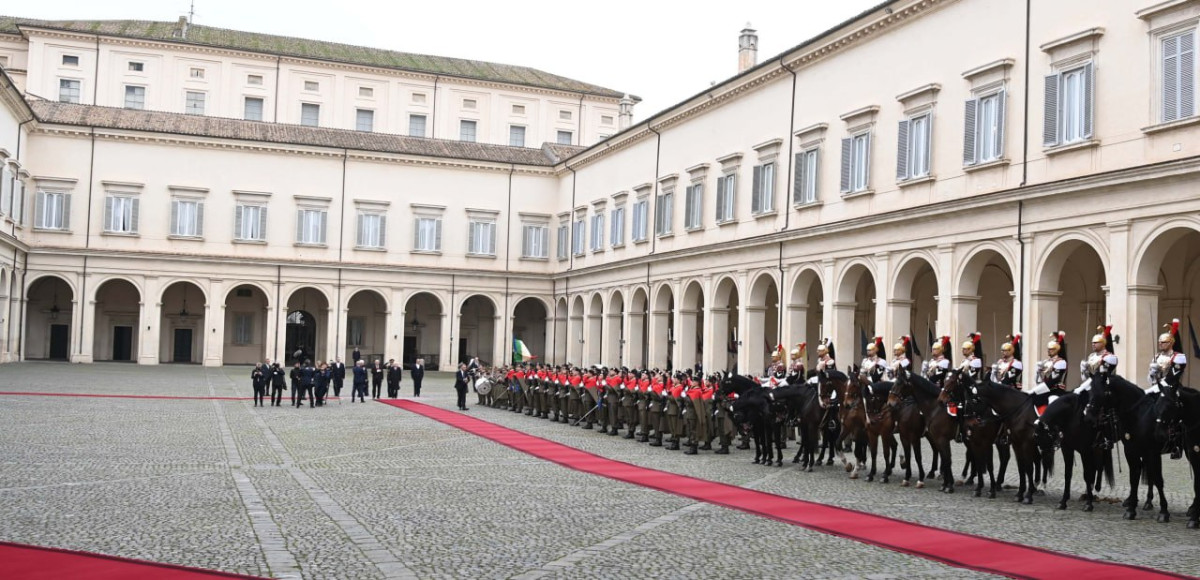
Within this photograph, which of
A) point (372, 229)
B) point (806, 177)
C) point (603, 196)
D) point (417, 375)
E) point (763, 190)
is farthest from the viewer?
point (372, 229)

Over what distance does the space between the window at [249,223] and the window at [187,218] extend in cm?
148

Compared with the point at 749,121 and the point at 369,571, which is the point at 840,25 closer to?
the point at 749,121

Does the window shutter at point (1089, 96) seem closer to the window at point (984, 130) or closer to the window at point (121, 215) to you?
the window at point (984, 130)

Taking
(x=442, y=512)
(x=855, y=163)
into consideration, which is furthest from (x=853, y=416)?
(x=855, y=163)

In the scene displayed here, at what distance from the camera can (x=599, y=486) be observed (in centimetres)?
1512

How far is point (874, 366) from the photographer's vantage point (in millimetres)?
17062

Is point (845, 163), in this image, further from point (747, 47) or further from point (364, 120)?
point (364, 120)

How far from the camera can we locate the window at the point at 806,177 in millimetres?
33219

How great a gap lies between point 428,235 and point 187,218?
10.7 m

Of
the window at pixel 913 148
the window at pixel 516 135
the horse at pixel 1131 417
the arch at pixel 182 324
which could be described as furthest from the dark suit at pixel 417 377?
the window at pixel 516 135

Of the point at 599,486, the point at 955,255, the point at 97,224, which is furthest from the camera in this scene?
the point at 97,224

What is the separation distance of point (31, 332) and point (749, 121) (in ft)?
113

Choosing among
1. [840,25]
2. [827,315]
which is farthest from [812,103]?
[827,315]

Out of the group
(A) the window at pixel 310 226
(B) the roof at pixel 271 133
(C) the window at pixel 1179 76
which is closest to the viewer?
(C) the window at pixel 1179 76
